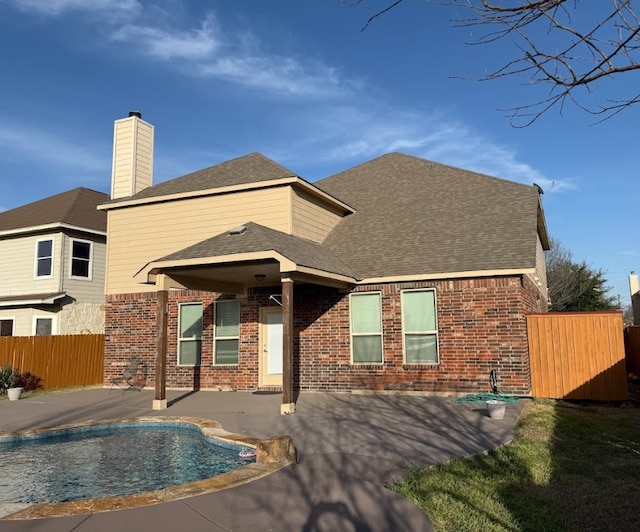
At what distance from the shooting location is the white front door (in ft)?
45.5

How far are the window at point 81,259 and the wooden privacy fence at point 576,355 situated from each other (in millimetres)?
15206

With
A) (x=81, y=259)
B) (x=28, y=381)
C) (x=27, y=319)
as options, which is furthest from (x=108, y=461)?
(x=81, y=259)

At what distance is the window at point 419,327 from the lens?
12.3 meters

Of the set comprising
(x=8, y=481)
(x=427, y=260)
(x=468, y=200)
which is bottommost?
(x=8, y=481)

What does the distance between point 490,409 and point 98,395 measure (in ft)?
34.0

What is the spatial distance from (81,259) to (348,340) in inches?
445

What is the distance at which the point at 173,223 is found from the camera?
15.2 metres

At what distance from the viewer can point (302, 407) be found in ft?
35.5

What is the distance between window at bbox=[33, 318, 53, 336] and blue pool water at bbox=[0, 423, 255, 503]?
33.5 ft

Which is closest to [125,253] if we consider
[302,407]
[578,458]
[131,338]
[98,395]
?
[131,338]

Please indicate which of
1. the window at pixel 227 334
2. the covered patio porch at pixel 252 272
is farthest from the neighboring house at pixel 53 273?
the covered patio porch at pixel 252 272

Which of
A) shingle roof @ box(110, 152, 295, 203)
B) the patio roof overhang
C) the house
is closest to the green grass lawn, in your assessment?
the house

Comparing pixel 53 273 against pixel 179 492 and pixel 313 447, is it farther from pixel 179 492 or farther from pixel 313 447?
pixel 179 492

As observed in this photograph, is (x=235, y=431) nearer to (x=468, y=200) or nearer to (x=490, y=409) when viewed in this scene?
(x=490, y=409)
